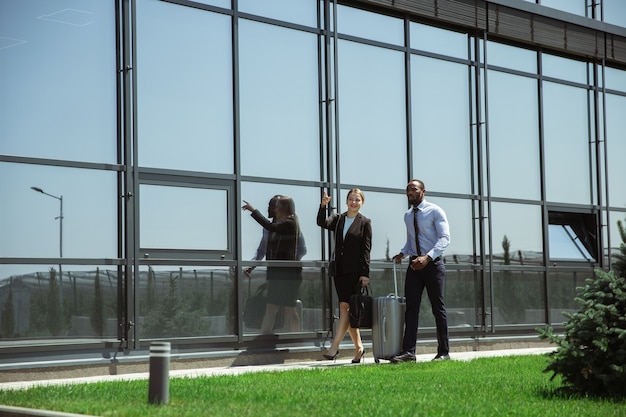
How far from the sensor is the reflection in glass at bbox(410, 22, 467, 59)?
15.5m

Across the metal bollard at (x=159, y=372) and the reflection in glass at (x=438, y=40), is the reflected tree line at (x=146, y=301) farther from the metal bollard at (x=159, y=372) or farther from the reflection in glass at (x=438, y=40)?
the metal bollard at (x=159, y=372)

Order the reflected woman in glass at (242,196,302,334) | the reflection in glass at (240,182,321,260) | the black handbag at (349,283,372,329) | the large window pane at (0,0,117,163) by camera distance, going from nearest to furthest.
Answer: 1. the large window pane at (0,0,117,163)
2. the black handbag at (349,283,372,329)
3. the reflection in glass at (240,182,321,260)
4. the reflected woman in glass at (242,196,302,334)

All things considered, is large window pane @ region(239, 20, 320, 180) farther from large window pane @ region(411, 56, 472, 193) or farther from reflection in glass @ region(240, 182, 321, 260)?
large window pane @ region(411, 56, 472, 193)

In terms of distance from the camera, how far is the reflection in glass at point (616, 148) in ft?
59.9

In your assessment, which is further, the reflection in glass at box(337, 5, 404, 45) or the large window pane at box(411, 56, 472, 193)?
the large window pane at box(411, 56, 472, 193)

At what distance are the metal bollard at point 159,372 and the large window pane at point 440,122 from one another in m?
7.96

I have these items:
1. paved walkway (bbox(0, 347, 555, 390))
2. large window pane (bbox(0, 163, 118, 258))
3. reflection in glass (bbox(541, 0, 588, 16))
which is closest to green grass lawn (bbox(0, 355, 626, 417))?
paved walkway (bbox(0, 347, 555, 390))

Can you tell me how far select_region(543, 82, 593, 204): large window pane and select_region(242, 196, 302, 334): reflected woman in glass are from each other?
17.8 feet

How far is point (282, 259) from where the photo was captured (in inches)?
525

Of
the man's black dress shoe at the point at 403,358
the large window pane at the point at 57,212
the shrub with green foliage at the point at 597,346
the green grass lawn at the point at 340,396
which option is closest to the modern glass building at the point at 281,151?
the large window pane at the point at 57,212

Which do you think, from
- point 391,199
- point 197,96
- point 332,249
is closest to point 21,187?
point 197,96

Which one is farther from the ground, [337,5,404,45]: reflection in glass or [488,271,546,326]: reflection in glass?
[337,5,404,45]: reflection in glass

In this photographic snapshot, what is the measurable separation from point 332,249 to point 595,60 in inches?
277

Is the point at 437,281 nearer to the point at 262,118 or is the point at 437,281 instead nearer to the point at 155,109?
the point at 262,118
